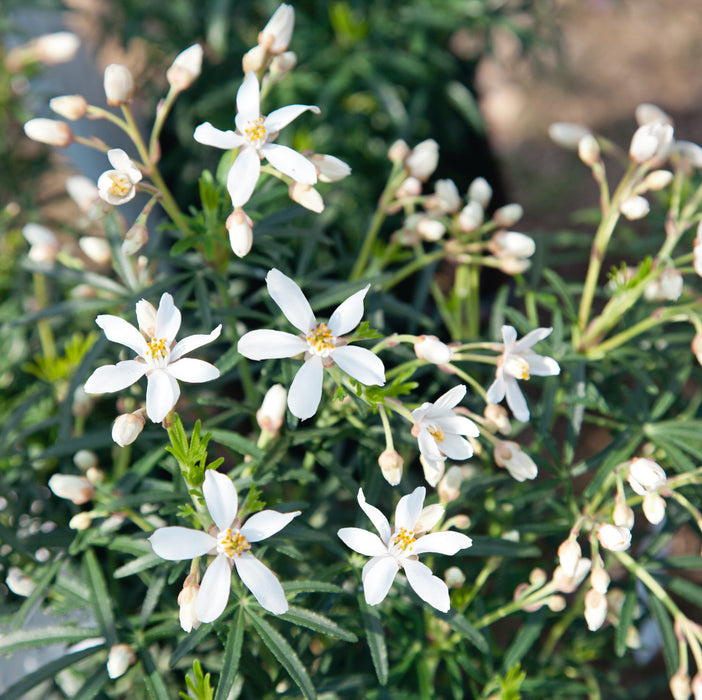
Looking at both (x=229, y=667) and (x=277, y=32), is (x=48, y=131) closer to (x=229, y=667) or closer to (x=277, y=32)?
(x=277, y=32)

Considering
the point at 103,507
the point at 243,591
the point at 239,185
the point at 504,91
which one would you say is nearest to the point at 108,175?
the point at 239,185

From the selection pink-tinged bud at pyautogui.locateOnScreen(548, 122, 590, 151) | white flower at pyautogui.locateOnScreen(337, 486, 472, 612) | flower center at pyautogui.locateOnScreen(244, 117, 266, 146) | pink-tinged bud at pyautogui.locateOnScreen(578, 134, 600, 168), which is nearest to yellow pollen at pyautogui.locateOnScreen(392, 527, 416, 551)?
white flower at pyautogui.locateOnScreen(337, 486, 472, 612)

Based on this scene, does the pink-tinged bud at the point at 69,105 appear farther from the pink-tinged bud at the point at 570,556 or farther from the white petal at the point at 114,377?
the pink-tinged bud at the point at 570,556

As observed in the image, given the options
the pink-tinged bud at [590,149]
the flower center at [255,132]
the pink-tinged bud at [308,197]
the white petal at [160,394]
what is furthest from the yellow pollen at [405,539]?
the pink-tinged bud at [590,149]

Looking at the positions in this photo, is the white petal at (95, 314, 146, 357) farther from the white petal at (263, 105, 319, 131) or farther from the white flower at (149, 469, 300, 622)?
the white petal at (263, 105, 319, 131)

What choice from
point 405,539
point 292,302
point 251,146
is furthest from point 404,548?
point 251,146
